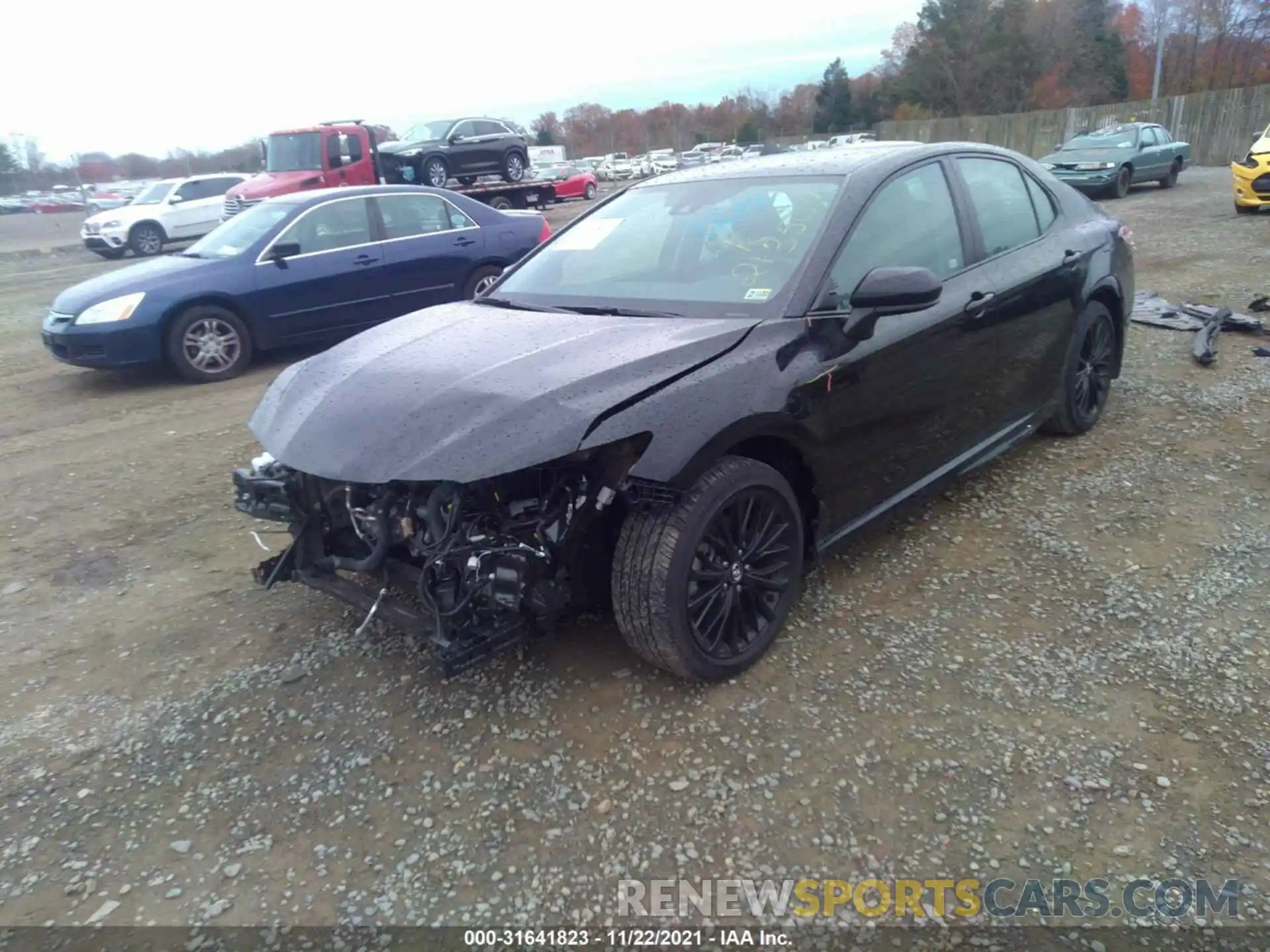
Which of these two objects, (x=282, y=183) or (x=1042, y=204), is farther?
(x=282, y=183)

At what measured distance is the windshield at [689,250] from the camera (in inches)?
131

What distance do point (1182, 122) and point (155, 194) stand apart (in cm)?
3232

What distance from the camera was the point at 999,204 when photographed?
166 inches

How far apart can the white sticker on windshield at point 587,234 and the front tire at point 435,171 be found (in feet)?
53.8

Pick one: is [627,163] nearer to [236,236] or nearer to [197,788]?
[236,236]

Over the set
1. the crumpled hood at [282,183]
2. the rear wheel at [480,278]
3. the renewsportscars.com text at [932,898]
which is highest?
the crumpled hood at [282,183]

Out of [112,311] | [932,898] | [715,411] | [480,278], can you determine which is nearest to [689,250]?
[715,411]

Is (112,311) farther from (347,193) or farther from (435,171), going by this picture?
(435,171)

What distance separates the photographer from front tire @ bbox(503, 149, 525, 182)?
69.1ft

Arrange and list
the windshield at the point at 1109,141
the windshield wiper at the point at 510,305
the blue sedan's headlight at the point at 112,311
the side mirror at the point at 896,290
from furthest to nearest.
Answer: the windshield at the point at 1109,141 → the blue sedan's headlight at the point at 112,311 → the windshield wiper at the point at 510,305 → the side mirror at the point at 896,290

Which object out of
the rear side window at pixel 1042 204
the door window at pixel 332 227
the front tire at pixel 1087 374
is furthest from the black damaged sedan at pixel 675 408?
the door window at pixel 332 227

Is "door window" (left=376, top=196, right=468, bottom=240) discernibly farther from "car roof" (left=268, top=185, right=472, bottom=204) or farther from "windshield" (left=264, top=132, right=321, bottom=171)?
"windshield" (left=264, top=132, right=321, bottom=171)

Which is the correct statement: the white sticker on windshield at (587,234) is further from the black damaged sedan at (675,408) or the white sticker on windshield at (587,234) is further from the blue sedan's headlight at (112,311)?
the blue sedan's headlight at (112,311)

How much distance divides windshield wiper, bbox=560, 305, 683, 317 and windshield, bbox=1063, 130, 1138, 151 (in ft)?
64.7
